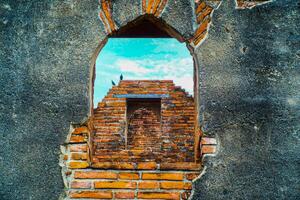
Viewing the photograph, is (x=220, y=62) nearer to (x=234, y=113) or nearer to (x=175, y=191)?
(x=234, y=113)

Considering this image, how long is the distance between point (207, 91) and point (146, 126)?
6132 millimetres

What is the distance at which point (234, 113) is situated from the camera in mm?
2625

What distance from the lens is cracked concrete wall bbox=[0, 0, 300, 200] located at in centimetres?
252

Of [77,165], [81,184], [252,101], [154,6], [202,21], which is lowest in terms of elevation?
[81,184]

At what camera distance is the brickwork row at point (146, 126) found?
644 cm

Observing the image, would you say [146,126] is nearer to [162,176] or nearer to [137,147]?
[137,147]

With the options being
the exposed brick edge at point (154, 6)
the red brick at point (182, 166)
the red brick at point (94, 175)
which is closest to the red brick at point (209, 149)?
the red brick at point (182, 166)

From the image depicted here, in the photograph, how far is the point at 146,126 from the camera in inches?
Answer: 344

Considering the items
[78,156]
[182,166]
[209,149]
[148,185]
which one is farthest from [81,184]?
[209,149]

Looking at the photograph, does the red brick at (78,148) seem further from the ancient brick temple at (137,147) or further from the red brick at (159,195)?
the red brick at (159,195)

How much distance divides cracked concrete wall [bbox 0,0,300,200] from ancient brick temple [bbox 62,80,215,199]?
135 mm

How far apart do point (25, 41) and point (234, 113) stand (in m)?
1.92

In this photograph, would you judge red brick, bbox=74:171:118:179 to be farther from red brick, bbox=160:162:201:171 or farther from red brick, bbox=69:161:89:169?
red brick, bbox=160:162:201:171

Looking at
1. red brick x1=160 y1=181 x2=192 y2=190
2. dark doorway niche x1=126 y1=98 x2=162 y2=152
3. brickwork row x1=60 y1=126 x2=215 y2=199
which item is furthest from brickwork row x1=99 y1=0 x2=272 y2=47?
dark doorway niche x1=126 y1=98 x2=162 y2=152
